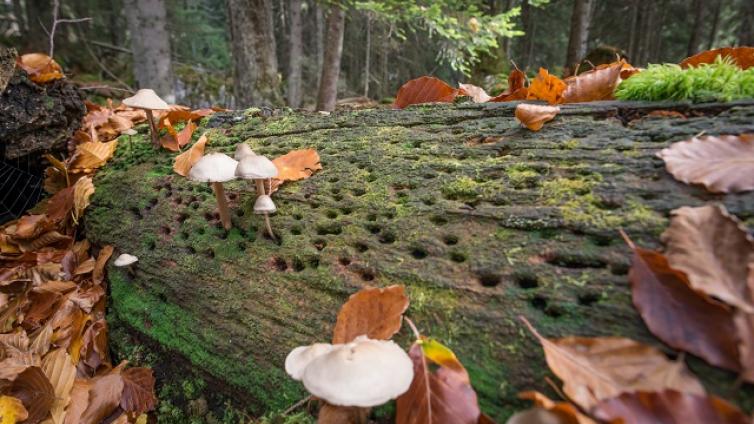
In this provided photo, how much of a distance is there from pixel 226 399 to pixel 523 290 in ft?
3.93

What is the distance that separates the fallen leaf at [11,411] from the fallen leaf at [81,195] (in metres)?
1.30

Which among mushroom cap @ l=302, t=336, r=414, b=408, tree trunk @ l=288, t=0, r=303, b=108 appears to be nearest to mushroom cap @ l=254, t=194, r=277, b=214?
mushroom cap @ l=302, t=336, r=414, b=408

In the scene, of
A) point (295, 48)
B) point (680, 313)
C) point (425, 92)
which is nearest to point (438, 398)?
point (680, 313)

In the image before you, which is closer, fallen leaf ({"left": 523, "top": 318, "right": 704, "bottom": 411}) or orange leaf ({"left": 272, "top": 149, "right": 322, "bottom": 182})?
fallen leaf ({"left": 523, "top": 318, "right": 704, "bottom": 411})

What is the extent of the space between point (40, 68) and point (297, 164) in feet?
8.05

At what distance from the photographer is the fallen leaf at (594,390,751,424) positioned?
2.83 ft

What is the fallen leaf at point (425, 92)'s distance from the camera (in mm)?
2561

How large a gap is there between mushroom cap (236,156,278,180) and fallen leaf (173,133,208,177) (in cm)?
81

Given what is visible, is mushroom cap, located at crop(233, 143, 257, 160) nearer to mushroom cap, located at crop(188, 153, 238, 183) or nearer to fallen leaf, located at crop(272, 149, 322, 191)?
mushroom cap, located at crop(188, 153, 238, 183)

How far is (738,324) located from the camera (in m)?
0.96

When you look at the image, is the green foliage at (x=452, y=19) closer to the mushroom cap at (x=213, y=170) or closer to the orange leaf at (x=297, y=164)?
the orange leaf at (x=297, y=164)

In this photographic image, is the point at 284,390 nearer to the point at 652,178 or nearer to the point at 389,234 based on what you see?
the point at 389,234

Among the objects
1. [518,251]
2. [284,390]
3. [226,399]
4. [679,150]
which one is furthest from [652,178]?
[226,399]

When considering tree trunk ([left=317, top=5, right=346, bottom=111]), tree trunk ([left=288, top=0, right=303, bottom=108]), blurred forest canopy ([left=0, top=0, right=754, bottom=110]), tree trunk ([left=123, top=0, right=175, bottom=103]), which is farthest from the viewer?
tree trunk ([left=288, top=0, right=303, bottom=108])
